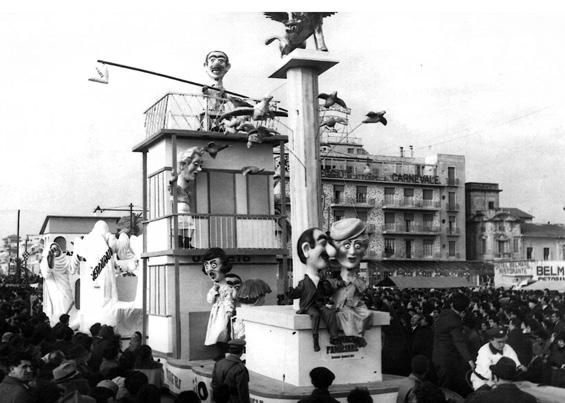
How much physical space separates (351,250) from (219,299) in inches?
158

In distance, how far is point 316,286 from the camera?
8102 mm

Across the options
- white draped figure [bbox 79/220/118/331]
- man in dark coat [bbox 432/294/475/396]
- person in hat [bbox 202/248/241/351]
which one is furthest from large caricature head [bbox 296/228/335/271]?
white draped figure [bbox 79/220/118/331]

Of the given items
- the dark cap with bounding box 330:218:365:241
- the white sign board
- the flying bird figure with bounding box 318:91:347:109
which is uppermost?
the flying bird figure with bounding box 318:91:347:109

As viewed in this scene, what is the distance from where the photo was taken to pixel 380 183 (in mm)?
55875

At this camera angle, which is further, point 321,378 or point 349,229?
point 349,229

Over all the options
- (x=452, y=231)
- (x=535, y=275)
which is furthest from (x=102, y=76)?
(x=452, y=231)

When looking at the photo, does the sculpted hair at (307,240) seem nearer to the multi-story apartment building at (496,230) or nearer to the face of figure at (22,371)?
the face of figure at (22,371)

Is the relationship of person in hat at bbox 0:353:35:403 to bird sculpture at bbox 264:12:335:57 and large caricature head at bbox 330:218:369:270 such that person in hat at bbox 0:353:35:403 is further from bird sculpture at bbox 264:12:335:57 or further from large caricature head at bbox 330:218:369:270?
bird sculpture at bbox 264:12:335:57

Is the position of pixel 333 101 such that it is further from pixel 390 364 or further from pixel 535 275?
pixel 535 275

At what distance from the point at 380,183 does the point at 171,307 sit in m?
44.1

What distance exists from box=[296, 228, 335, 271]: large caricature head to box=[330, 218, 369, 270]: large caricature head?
11 centimetres

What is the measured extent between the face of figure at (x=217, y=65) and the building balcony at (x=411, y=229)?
142 feet

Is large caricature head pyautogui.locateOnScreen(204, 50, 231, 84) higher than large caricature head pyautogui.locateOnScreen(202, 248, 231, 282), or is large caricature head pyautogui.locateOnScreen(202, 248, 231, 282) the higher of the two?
large caricature head pyautogui.locateOnScreen(204, 50, 231, 84)

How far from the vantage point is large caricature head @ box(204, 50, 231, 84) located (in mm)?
15016
